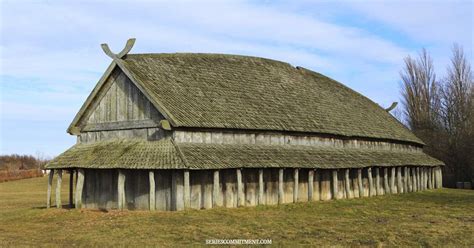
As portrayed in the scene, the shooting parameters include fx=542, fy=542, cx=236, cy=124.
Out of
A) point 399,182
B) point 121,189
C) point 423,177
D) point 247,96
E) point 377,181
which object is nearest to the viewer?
point 121,189

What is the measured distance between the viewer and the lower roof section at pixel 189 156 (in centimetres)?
2405

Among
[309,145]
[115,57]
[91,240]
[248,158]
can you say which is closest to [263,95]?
[309,145]

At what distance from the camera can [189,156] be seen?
24.3 metres

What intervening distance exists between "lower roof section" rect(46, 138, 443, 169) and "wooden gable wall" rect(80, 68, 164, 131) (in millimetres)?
1003

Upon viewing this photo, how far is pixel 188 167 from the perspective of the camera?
76.1 feet

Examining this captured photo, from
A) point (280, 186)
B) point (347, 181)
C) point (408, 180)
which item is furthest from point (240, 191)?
point (408, 180)

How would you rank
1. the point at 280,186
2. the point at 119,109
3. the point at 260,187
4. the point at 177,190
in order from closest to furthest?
the point at 177,190 → the point at 260,187 → the point at 119,109 → the point at 280,186

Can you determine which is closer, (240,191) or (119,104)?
(240,191)

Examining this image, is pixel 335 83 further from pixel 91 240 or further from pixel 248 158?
pixel 91 240

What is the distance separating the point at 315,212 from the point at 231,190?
14.1 ft

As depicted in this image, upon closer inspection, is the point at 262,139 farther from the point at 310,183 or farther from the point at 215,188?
the point at 215,188

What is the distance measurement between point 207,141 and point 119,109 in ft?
16.3

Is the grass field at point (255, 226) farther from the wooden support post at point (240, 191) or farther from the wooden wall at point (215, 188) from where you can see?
the wooden wall at point (215, 188)

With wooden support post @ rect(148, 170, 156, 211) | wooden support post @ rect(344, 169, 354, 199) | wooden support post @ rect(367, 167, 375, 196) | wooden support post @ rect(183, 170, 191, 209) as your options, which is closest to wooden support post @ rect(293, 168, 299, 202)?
wooden support post @ rect(344, 169, 354, 199)
